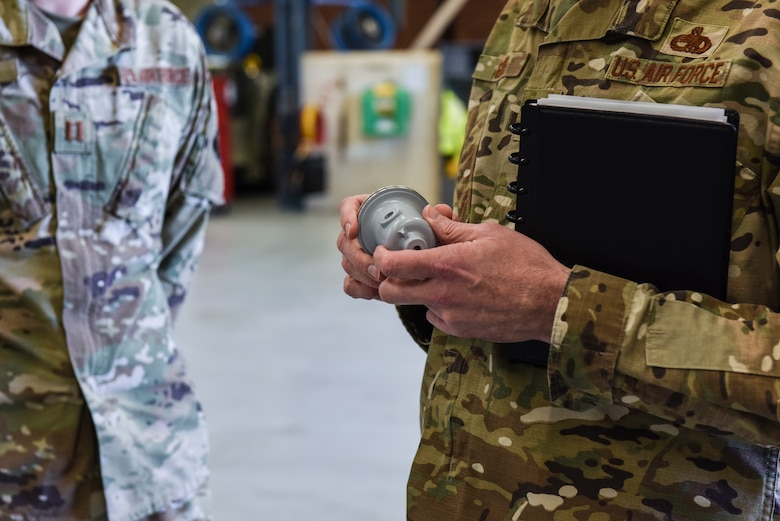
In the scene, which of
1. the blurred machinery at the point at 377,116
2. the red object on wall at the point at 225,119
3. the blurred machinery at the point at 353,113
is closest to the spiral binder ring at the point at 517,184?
the blurred machinery at the point at 353,113

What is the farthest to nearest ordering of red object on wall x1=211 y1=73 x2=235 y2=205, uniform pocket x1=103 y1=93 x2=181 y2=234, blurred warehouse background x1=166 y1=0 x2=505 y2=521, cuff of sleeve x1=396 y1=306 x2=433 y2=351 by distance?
red object on wall x1=211 y1=73 x2=235 y2=205 → blurred warehouse background x1=166 y1=0 x2=505 y2=521 → uniform pocket x1=103 y1=93 x2=181 y2=234 → cuff of sleeve x1=396 y1=306 x2=433 y2=351

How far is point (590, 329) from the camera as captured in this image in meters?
1.00

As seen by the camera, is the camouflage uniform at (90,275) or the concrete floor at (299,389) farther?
the concrete floor at (299,389)

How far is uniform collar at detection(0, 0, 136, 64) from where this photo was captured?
1.84m

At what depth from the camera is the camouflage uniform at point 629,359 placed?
98 centimetres

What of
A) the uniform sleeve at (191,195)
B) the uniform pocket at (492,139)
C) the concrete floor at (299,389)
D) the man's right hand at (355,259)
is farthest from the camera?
the concrete floor at (299,389)

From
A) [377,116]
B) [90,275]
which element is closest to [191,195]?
[90,275]

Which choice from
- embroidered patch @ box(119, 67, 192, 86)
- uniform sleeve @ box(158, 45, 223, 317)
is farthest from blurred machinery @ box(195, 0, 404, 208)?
embroidered patch @ box(119, 67, 192, 86)

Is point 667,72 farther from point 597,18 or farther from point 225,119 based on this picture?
point 225,119

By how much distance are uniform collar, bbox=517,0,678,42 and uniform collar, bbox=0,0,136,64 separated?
102cm

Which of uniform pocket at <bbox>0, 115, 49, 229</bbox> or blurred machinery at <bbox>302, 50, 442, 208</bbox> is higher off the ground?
uniform pocket at <bbox>0, 115, 49, 229</bbox>

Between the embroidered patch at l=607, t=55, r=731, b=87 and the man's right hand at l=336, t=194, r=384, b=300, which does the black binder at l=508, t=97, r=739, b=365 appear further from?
the man's right hand at l=336, t=194, r=384, b=300

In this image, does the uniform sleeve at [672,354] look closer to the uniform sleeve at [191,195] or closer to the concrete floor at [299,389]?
the uniform sleeve at [191,195]

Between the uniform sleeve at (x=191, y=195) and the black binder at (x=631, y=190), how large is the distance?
3.93 ft
